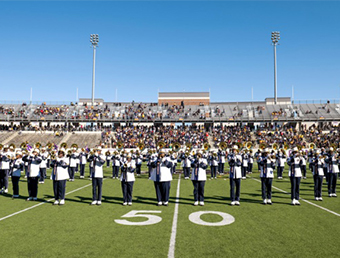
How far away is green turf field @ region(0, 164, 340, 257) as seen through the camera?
536 cm

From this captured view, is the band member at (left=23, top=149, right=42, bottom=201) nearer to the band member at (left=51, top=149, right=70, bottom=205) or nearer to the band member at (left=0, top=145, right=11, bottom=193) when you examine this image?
the band member at (left=51, top=149, right=70, bottom=205)

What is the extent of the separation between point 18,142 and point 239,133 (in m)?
32.2

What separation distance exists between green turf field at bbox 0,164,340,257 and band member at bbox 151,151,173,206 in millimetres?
398

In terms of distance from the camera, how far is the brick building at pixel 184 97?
74.4 metres

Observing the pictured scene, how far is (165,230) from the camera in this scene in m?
6.64

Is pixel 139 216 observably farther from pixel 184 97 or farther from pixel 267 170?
pixel 184 97

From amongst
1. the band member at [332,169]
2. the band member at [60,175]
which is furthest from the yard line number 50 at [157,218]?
the band member at [332,169]

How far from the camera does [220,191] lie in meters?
12.4

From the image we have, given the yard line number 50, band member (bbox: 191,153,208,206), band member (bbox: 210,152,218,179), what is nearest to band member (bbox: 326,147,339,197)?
band member (bbox: 191,153,208,206)

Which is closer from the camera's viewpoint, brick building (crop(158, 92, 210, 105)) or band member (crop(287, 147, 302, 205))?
band member (crop(287, 147, 302, 205))

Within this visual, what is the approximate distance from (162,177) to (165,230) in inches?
112

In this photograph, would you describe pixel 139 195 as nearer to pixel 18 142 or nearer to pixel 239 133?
pixel 239 133

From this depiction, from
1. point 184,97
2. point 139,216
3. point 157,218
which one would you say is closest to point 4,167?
point 139,216

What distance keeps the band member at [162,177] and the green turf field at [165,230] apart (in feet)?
1.31
